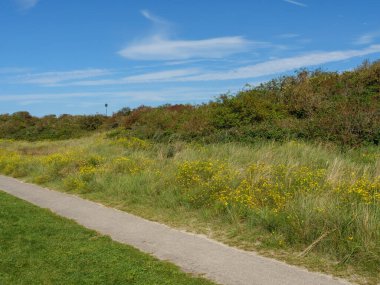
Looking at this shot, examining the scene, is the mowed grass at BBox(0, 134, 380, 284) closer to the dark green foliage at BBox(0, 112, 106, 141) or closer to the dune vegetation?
the dune vegetation

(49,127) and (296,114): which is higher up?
(49,127)

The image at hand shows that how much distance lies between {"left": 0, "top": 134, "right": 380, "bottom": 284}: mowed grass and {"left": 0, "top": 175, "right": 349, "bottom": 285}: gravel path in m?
0.33

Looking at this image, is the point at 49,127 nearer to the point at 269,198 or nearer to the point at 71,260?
the point at 269,198

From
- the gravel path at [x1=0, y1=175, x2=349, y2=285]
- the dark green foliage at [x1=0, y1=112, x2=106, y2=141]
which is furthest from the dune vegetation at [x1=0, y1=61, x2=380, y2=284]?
the dark green foliage at [x1=0, y1=112, x2=106, y2=141]

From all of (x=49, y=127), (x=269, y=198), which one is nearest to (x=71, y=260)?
(x=269, y=198)

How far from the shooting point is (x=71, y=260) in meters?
5.98

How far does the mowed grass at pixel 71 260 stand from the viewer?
5.30 metres

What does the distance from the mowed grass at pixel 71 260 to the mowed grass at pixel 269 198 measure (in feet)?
5.16

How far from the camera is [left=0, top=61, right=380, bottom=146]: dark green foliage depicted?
602 inches

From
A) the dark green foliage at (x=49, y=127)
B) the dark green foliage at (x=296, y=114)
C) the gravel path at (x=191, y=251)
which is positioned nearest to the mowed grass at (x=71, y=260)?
the gravel path at (x=191, y=251)

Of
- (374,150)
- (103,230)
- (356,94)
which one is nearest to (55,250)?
(103,230)

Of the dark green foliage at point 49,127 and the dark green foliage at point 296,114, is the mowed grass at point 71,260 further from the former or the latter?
the dark green foliage at point 49,127

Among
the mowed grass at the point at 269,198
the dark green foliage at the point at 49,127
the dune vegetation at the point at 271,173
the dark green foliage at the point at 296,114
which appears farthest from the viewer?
the dark green foliage at the point at 49,127

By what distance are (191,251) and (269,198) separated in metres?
2.39
